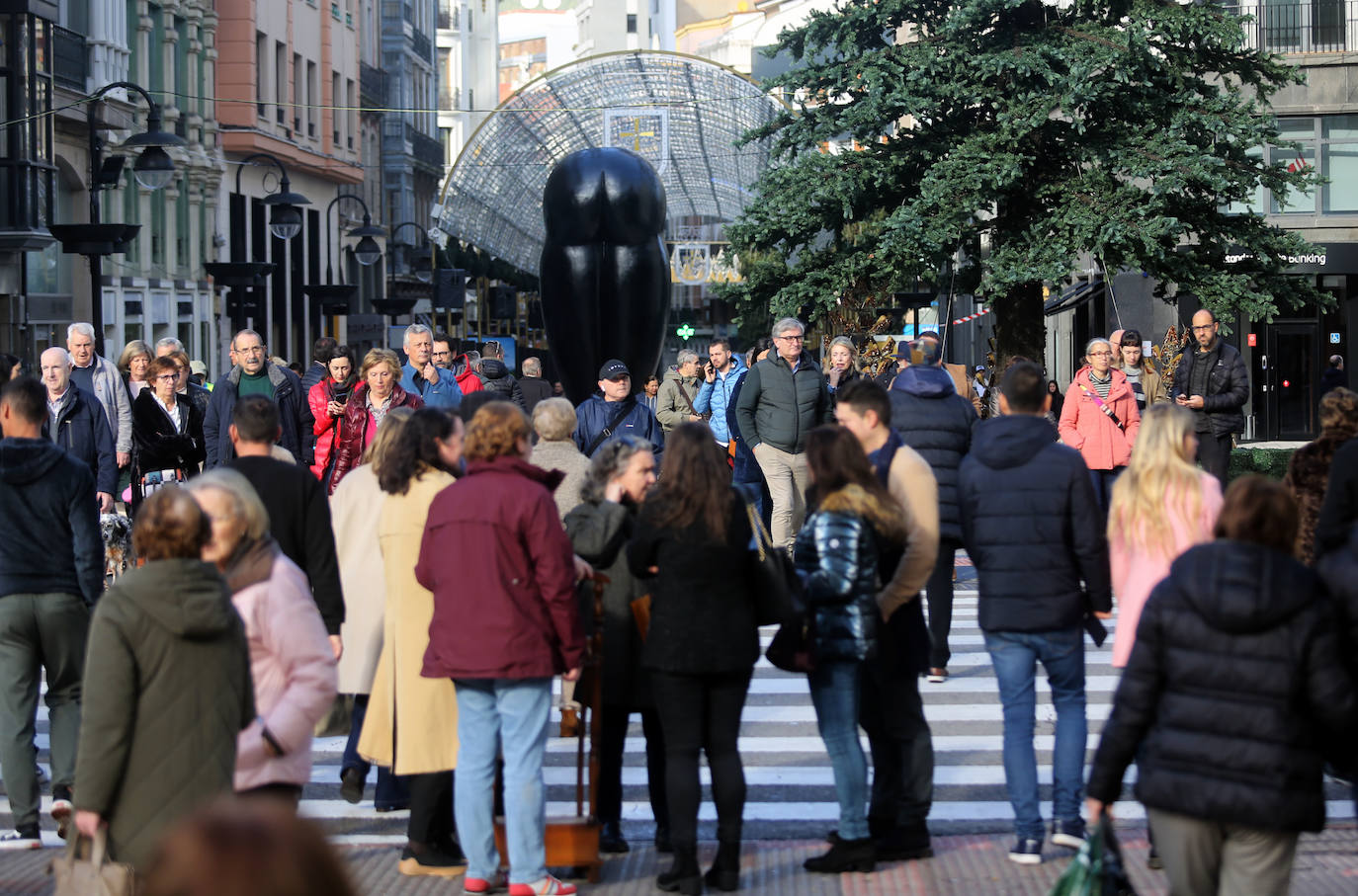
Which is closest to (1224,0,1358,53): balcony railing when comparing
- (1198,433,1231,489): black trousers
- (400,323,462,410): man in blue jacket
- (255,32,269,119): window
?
(255,32,269,119): window

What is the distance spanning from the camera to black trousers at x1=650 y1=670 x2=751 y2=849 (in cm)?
663

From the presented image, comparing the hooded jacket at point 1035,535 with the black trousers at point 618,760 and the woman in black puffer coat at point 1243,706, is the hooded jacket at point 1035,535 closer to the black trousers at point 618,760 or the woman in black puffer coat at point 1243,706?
the black trousers at point 618,760

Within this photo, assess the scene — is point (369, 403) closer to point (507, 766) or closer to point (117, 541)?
point (117, 541)

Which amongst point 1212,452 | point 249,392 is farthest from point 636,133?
point 249,392

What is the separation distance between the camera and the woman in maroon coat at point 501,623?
251 inches

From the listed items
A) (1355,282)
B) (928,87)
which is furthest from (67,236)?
(1355,282)

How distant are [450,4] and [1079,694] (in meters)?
106

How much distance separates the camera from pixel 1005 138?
2598cm

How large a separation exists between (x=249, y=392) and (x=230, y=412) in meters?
0.48

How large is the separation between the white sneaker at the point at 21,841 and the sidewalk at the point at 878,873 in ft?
0.20

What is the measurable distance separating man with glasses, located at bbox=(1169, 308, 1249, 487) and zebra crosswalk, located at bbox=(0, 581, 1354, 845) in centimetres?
353

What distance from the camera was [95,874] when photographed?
488 centimetres

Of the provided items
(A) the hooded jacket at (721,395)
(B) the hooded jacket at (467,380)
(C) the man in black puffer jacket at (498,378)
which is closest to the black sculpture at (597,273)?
(A) the hooded jacket at (721,395)

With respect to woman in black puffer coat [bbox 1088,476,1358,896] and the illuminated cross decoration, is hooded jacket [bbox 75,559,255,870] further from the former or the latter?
the illuminated cross decoration
